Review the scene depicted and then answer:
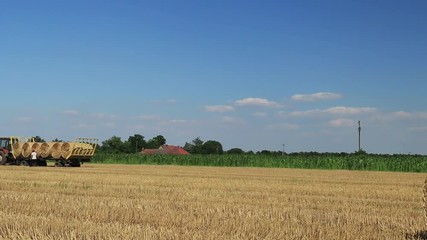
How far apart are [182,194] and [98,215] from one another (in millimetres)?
6092

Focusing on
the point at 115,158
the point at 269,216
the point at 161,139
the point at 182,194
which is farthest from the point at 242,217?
the point at 161,139

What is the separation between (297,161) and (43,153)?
26.9 m

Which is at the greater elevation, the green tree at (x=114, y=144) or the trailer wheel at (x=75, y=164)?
the green tree at (x=114, y=144)

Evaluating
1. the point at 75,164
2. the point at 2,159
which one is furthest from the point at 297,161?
the point at 2,159

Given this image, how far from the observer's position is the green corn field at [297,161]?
176 ft

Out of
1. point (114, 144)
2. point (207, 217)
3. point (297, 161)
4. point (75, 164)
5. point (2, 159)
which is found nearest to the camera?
point (207, 217)

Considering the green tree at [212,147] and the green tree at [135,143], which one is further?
the green tree at [212,147]

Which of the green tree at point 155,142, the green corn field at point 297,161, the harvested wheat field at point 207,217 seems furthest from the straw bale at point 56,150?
the green tree at point 155,142

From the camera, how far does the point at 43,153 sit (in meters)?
42.8

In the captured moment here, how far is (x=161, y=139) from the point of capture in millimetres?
193250

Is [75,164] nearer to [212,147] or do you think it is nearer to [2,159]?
[2,159]

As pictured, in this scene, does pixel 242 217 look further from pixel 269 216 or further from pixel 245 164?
pixel 245 164

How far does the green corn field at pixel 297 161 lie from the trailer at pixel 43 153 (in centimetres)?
2297

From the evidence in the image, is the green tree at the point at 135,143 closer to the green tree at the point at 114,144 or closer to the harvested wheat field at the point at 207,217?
the green tree at the point at 114,144
